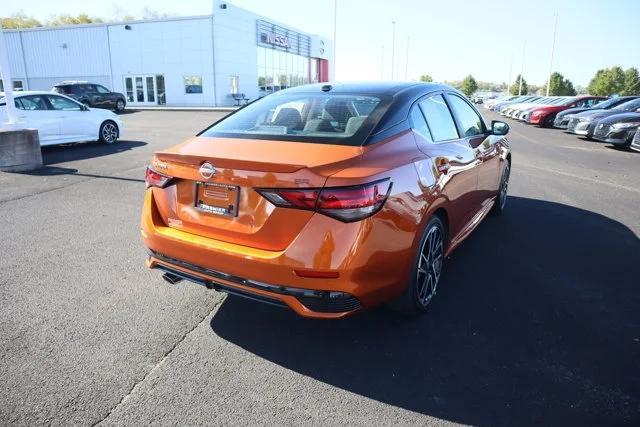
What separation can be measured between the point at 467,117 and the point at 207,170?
2954 millimetres

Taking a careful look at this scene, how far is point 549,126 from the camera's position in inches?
928

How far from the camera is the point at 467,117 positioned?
15.6ft

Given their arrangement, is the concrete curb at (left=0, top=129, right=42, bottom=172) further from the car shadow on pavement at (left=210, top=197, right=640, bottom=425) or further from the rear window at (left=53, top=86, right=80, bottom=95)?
the rear window at (left=53, top=86, right=80, bottom=95)

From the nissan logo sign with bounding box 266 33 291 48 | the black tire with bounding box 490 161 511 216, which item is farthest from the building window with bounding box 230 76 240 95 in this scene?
the black tire with bounding box 490 161 511 216

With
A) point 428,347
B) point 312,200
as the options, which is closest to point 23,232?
point 312,200

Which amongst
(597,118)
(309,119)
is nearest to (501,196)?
(309,119)

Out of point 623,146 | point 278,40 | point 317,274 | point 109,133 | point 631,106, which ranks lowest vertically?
point 623,146

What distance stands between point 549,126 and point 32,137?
73.2 ft

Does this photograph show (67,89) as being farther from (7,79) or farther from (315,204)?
(315,204)

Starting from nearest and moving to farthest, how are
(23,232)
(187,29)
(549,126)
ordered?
(23,232) → (549,126) → (187,29)

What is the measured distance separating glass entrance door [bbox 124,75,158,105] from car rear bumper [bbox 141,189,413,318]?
38999 millimetres

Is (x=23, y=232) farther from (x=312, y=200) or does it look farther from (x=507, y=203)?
(x=507, y=203)

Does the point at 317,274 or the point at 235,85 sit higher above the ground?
the point at 235,85

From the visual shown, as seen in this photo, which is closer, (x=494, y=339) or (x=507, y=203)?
(x=494, y=339)
